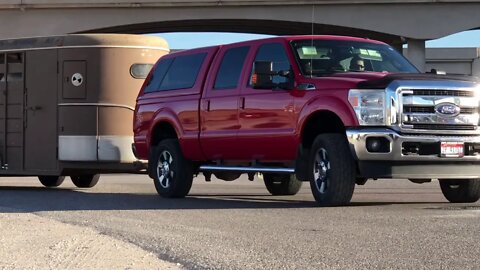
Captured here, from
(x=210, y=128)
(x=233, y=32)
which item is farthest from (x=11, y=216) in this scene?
(x=233, y=32)

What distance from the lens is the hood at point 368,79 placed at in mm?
9891

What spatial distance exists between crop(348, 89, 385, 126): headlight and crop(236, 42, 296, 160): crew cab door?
3.42 feet

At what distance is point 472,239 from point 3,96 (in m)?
10.5

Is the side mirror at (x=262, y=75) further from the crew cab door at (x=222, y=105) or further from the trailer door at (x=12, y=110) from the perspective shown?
the trailer door at (x=12, y=110)

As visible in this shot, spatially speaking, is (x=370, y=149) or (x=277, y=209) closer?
(x=370, y=149)

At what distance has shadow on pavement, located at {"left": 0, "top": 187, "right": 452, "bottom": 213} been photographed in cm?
1127

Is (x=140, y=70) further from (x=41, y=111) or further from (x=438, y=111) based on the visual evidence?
(x=438, y=111)

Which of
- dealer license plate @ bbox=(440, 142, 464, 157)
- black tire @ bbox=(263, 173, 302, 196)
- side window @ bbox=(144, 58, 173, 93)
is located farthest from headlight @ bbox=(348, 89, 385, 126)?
side window @ bbox=(144, 58, 173, 93)

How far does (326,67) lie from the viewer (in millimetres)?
10953

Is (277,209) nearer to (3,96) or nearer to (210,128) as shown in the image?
(210,128)

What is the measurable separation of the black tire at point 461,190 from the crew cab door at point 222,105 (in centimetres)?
305

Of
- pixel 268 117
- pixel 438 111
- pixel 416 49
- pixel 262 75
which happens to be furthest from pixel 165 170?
pixel 416 49

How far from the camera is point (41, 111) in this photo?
15.2 m

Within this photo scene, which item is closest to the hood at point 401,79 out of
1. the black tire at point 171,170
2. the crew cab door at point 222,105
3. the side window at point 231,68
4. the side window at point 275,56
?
the side window at point 275,56
